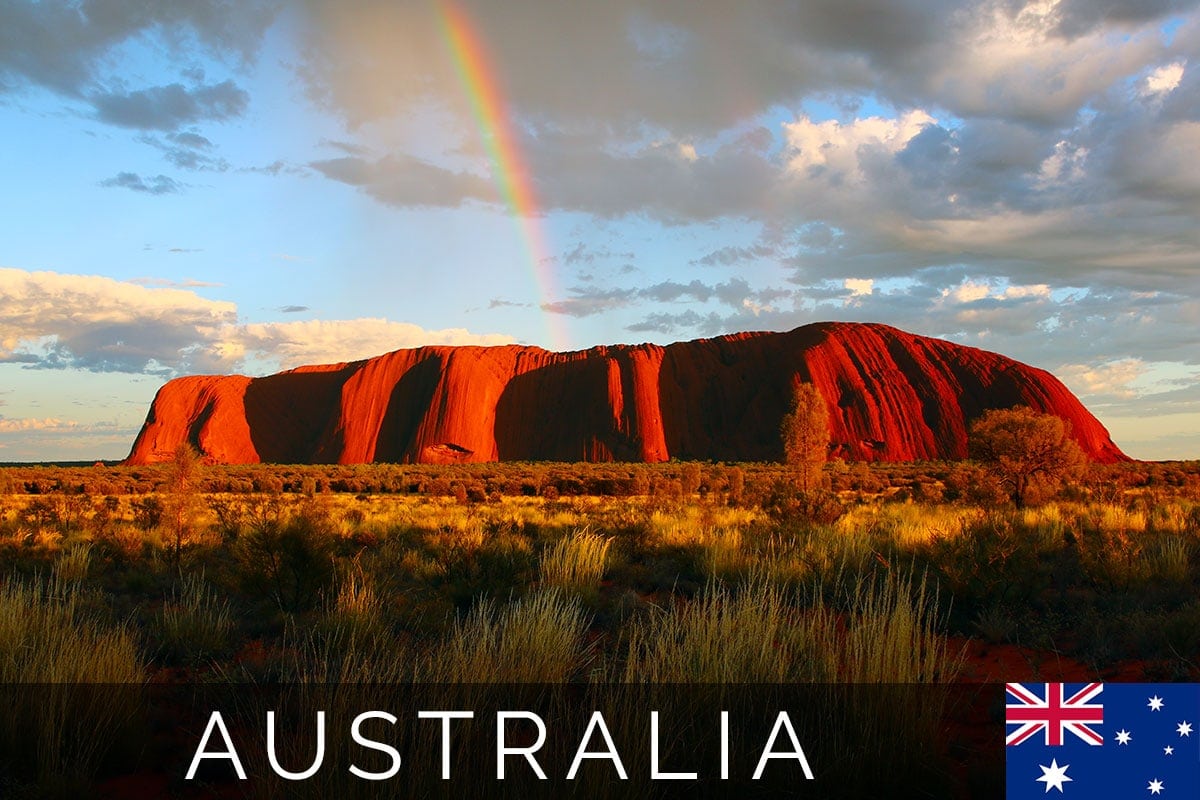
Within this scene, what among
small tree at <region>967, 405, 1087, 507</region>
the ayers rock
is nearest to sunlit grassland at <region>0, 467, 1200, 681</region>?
small tree at <region>967, 405, 1087, 507</region>

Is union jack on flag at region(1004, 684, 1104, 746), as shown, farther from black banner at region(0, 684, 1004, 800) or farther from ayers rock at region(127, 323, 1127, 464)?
ayers rock at region(127, 323, 1127, 464)

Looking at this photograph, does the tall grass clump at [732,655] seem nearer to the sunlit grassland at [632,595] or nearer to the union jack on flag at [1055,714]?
Answer: the sunlit grassland at [632,595]

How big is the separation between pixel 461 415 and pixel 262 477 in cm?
3174

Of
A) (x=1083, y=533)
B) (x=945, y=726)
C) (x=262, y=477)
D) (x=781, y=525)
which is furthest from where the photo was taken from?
(x=262, y=477)

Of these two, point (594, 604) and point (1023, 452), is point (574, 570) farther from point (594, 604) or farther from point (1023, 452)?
point (1023, 452)

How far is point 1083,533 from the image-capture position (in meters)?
12.4

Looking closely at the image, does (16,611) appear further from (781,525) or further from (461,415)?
(461,415)

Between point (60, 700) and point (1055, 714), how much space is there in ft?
18.4

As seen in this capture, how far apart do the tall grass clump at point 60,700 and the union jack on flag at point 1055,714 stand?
4690 millimetres

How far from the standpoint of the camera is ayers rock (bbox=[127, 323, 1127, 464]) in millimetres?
69375

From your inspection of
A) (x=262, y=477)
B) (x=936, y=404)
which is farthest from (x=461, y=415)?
(x=936, y=404)

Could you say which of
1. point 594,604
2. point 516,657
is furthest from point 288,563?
point 516,657

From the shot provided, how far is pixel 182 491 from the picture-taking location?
15328 mm

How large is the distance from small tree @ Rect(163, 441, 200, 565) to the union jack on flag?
1444 centimetres
